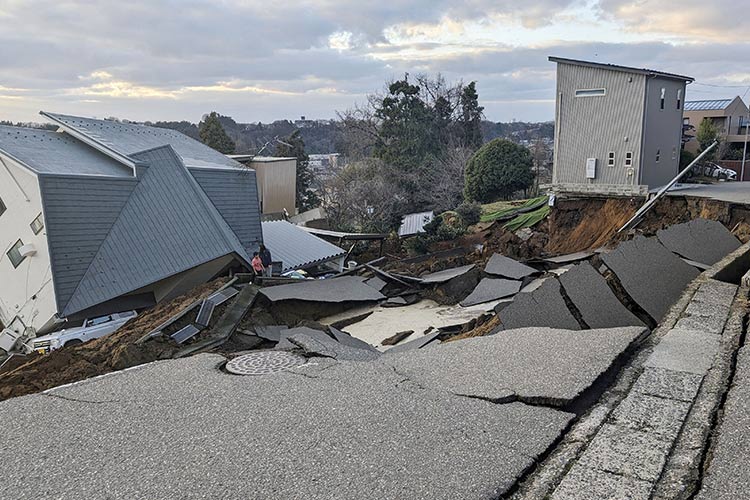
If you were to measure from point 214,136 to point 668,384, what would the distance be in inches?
1737

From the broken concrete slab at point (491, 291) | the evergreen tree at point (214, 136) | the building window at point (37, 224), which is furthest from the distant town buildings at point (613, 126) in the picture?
the evergreen tree at point (214, 136)

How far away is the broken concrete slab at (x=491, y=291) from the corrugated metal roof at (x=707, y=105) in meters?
38.6

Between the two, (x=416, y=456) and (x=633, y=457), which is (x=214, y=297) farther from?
(x=633, y=457)

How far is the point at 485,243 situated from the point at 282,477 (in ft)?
65.8

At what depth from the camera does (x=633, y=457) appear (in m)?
3.59

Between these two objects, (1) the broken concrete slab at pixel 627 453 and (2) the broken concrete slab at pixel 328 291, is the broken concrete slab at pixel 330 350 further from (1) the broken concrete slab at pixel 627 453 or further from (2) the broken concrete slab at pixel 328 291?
(2) the broken concrete slab at pixel 328 291

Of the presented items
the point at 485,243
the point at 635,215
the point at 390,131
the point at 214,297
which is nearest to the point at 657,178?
the point at 635,215

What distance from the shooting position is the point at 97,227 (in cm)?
1447

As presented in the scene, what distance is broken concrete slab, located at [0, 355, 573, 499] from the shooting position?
3.53 metres

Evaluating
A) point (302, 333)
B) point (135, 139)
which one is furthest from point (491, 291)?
point (135, 139)

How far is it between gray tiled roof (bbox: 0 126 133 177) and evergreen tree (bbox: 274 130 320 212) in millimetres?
26125

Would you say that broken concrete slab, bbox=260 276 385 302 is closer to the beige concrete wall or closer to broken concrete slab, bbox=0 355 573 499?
broken concrete slab, bbox=0 355 573 499

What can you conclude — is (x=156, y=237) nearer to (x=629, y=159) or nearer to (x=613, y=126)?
(x=613, y=126)

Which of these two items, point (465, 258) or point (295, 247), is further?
point (295, 247)
